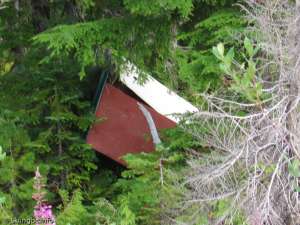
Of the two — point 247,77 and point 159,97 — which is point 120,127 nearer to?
point 159,97

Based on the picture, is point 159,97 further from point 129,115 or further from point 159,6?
point 159,6

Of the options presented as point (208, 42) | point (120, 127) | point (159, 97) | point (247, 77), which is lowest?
point (120, 127)

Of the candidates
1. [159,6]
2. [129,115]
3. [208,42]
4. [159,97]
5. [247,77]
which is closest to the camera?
[247,77]

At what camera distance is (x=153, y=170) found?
399cm

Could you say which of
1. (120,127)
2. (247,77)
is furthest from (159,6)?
(120,127)

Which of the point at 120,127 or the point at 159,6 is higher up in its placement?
the point at 159,6

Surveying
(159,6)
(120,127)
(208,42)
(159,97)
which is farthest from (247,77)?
(159,97)

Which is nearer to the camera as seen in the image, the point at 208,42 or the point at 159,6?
the point at 159,6

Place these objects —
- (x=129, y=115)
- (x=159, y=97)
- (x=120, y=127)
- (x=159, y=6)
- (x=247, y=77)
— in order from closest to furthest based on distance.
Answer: (x=247, y=77)
(x=159, y=6)
(x=120, y=127)
(x=129, y=115)
(x=159, y=97)

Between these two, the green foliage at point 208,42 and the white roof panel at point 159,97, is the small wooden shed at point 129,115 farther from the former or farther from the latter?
the green foliage at point 208,42

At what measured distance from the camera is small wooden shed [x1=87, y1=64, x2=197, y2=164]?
529 centimetres

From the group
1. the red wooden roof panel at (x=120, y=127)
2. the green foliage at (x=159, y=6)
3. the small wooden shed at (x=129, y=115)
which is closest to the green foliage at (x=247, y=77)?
the green foliage at (x=159, y=6)

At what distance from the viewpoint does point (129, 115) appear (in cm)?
555

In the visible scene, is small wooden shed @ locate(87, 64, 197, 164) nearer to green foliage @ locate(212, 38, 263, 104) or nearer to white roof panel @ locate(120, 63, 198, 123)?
white roof panel @ locate(120, 63, 198, 123)
